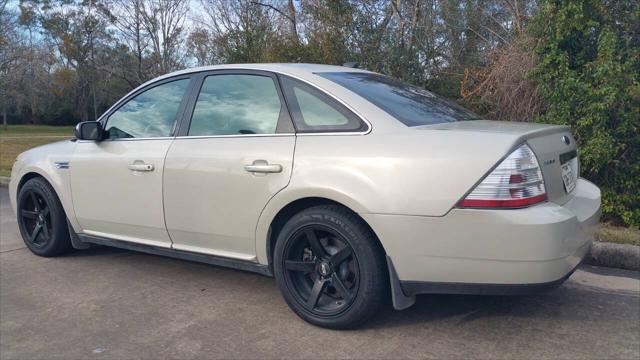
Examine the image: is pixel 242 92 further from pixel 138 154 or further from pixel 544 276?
pixel 544 276

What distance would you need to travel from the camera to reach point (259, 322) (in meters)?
3.71

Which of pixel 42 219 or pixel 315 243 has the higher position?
pixel 315 243

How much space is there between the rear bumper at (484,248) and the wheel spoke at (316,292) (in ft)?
1.75

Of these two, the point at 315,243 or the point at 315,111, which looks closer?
the point at 315,243

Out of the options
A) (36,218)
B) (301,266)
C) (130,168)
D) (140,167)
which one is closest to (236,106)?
(140,167)

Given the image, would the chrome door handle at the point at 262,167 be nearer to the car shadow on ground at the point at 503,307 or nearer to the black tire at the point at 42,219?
the car shadow on ground at the point at 503,307

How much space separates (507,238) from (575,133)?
12.2 feet

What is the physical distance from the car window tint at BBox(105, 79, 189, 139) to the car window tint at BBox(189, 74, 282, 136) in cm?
25

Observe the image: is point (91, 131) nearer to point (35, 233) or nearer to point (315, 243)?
point (35, 233)

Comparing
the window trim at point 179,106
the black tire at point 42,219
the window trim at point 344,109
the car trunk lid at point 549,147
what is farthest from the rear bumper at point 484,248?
the black tire at point 42,219

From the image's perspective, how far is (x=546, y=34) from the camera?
6.42m

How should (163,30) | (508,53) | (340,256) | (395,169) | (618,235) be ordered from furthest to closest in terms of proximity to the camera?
(163,30) → (508,53) → (618,235) → (340,256) → (395,169)

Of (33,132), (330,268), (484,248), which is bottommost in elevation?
(33,132)

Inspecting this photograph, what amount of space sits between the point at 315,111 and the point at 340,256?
3.02ft
